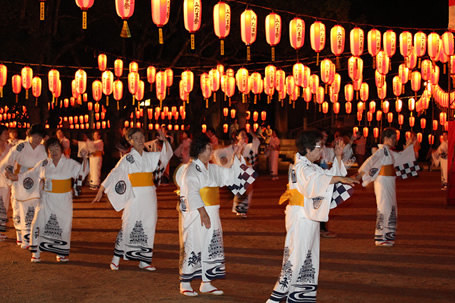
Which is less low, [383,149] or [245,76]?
[245,76]

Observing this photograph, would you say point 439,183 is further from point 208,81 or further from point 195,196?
point 195,196

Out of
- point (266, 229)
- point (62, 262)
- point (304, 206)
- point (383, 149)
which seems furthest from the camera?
point (266, 229)

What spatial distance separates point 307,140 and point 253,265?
8.88 ft

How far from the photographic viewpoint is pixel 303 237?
5.65m

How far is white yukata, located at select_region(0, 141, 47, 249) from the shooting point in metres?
8.98

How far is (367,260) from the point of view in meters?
8.20

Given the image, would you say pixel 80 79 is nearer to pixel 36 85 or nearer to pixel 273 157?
pixel 36 85

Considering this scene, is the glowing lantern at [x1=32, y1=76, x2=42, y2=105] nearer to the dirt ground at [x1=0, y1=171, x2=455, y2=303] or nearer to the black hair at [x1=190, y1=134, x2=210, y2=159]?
the dirt ground at [x1=0, y1=171, x2=455, y2=303]

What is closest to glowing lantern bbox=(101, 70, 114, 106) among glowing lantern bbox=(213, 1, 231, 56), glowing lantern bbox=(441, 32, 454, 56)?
glowing lantern bbox=(213, 1, 231, 56)

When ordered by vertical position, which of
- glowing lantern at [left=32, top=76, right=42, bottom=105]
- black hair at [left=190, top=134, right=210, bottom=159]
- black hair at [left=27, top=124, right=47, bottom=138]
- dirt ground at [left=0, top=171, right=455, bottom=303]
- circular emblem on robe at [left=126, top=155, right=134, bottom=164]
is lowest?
dirt ground at [left=0, top=171, right=455, bottom=303]

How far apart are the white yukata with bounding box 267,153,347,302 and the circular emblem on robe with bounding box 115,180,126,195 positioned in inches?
97.7

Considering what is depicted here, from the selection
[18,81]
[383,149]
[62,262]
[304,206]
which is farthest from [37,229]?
[18,81]

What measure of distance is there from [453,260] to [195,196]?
12.5 ft

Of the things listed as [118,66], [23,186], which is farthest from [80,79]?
[23,186]
